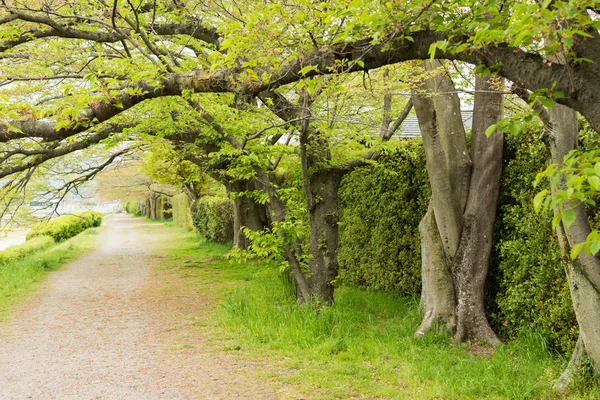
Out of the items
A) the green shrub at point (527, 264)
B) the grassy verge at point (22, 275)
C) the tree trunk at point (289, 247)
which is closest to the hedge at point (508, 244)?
the green shrub at point (527, 264)

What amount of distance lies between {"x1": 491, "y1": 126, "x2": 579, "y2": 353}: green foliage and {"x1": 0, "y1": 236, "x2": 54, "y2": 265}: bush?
49.0ft

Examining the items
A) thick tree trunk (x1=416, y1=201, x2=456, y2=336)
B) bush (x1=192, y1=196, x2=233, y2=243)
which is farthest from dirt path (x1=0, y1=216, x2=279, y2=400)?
bush (x1=192, y1=196, x2=233, y2=243)

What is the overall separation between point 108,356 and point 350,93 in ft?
15.5

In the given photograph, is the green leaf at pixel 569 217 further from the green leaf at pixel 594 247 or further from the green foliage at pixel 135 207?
the green foliage at pixel 135 207

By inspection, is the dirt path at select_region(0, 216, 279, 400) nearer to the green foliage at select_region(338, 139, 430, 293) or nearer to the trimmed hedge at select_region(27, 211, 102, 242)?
the green foliage at select_region(338, 139, 430, 293)

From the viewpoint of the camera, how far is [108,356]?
6098mm

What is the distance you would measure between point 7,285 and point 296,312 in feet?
25.3

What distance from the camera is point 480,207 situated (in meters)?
6.14

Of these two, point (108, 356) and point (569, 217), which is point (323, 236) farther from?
point (569, 217)

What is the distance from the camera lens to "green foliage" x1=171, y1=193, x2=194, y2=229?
29328 millimetres

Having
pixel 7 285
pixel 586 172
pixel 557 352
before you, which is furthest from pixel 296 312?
pixel 7 285

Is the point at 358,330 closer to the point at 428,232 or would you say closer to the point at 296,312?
the point at 296,312

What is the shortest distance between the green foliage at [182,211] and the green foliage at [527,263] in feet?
75.3

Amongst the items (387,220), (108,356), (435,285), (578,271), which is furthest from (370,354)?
(387,220)
